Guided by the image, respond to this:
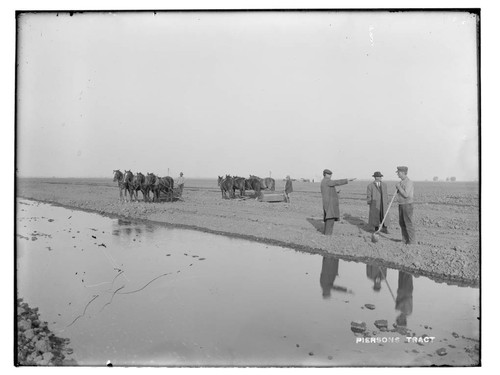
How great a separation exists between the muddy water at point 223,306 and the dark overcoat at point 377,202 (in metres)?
1.26

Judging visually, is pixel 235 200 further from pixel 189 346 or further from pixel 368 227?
pixel 189 346

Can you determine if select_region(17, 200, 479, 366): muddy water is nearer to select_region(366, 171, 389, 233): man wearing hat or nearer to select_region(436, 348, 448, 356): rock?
select_region(436, 348, 448, 356): rock

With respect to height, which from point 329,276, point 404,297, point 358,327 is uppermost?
point 329,276

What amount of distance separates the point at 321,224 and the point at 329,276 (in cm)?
221

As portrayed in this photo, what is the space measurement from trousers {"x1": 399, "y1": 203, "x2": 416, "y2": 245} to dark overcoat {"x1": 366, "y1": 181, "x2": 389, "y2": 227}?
0.51m

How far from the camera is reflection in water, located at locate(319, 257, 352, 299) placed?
486 cm

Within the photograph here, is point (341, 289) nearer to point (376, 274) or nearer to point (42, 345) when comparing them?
point (376, 274)

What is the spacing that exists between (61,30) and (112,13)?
0.80m

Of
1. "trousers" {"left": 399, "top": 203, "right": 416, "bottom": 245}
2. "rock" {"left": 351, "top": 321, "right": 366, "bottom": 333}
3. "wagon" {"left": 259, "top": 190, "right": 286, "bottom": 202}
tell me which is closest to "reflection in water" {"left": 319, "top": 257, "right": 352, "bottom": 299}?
"rock" {"left": 351, "top": 321, "right": 366, "bottom": 333}

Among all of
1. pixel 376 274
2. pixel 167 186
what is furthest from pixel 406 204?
pixel 167 186

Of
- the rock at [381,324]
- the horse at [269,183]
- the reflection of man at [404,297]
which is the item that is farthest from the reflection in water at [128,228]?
the reflection of man at [404,297]

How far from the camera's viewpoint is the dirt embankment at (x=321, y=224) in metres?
4.93

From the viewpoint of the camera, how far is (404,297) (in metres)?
4.59

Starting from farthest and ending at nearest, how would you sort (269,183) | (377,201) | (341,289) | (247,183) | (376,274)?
(247,183) → (269,183) → (377,201) → (376,274) → (341,289)
